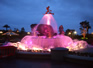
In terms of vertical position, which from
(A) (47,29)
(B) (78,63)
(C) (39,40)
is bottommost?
(B) (78,63)

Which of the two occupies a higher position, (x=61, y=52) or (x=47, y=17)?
(x=47, y=17)

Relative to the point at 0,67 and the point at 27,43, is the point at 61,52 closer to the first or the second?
the point at 0,67

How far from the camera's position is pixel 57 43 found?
13180mm

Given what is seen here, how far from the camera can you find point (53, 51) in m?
7.63

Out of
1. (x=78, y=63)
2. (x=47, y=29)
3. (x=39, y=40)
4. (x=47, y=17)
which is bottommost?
(x=78, y=63)

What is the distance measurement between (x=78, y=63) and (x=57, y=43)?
6397mm

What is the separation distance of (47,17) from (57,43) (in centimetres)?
735

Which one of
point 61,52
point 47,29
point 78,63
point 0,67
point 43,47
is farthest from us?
point 47,29

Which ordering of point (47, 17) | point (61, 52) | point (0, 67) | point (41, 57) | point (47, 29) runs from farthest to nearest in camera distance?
point (47, 17) → point (47, 29) → point (41, 57) → point (61, 52) → point (0, 67)

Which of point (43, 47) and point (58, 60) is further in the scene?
point (43, 47)

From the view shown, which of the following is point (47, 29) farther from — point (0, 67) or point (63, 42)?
point (0, 67)

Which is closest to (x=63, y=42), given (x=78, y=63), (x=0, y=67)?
(x=78, y=63)

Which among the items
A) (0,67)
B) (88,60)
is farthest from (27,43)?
(88,60)

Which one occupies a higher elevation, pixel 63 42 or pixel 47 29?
pixel 47 29
